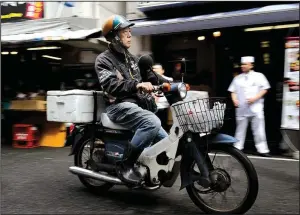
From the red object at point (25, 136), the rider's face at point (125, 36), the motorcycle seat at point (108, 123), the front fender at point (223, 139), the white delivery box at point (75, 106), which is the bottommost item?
the red object at point (25, 136)

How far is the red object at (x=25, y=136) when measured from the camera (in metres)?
8.25

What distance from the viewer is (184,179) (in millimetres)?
3668

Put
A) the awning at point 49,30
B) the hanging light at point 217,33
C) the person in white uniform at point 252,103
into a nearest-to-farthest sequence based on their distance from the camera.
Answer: the person in white uniform at point 252,103 → the awning at point 49,30 → the hanging light at point 217,33

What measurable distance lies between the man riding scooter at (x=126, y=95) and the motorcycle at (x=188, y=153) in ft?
0.40

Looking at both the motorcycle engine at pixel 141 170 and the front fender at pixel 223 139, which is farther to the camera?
the motorcycle engine at pixel 141 170

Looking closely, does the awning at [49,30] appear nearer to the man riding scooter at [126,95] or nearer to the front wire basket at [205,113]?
the man riding scooter at [126,95]

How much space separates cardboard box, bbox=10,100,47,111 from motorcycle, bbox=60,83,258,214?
15.2ft

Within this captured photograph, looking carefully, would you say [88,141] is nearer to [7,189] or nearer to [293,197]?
[7,189]

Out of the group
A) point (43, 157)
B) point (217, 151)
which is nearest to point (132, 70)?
point (217, 151)

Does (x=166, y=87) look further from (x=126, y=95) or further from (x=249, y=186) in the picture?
(x=249, y=186)

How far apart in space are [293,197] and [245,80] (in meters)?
3.30

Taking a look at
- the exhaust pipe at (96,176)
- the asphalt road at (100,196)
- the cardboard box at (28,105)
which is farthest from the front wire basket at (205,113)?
the cardboard box at (28,105)

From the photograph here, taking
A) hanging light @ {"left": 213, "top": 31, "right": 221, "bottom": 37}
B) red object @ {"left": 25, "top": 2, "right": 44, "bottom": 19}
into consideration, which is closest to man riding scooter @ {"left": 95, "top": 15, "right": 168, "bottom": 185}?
hanging light @ {"left": 213, "top": 31, "right": 221, "bottom": 37}

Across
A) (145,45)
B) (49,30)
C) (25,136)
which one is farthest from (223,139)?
(49,30)
